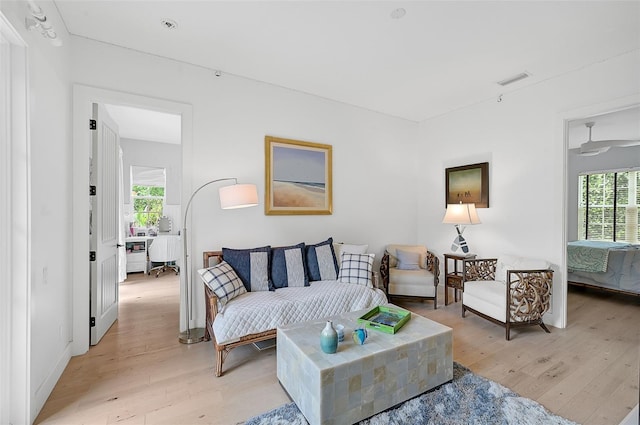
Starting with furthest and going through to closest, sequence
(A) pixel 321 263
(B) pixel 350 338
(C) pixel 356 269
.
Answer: (A) pixel 321 263, (C) pixel 356 269, (B) pixel 350 338

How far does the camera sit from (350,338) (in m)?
2.06

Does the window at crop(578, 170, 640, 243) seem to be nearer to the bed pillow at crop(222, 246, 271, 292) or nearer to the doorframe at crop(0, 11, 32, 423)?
the bed pillow at crop(222, 246, 271, 292)

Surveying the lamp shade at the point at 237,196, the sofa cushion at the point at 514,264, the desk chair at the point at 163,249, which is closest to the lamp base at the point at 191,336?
the lamp shade at the point at 237,196

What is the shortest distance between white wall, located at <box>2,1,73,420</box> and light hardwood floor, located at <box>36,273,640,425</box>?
0.94 ft

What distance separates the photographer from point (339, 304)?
292 centimetres

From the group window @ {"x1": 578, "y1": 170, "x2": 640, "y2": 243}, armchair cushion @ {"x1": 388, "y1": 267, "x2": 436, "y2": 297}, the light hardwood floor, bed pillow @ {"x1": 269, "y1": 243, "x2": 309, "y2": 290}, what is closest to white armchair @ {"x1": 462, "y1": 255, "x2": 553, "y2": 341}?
the light hardwood floor

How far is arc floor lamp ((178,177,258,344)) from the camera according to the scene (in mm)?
2887

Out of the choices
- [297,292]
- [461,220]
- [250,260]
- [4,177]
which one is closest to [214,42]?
[4,177]

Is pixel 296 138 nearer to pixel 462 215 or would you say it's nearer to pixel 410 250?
pixel 410 250

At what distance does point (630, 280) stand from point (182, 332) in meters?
5.84

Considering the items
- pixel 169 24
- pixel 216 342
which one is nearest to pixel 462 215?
pixel 216 342

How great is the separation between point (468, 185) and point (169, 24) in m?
4.07

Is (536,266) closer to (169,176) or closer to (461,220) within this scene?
(461,220)

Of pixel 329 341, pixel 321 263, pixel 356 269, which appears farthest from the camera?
pixel 321 263
